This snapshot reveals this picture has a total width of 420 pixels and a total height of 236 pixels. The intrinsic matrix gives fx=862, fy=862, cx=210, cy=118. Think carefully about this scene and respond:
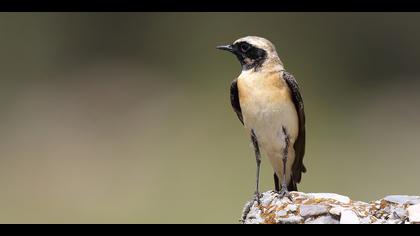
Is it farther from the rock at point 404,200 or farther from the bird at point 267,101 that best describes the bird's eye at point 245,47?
the rock at point 404,200

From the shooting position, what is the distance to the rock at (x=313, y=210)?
778 cm

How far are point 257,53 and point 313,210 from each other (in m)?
2.32

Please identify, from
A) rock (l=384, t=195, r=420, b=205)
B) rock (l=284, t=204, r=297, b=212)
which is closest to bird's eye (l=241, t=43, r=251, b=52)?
rock (l=284, t=204, r=297, b=212)

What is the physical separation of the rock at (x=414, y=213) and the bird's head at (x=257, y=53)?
99.7 inches

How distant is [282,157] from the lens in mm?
9812

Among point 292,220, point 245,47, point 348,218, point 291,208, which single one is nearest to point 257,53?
point 245,47

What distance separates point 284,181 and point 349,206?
1.69 metres

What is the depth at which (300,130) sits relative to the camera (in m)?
9.73

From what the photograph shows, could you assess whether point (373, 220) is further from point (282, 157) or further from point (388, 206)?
point (282, 157)

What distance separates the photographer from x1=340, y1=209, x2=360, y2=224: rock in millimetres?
7520

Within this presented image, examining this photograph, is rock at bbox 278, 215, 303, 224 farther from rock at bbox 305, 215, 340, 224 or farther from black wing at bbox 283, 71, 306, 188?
black wing at bbox 283, 71, 306, 188

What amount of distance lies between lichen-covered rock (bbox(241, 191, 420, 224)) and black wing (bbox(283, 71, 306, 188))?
142 centimetres

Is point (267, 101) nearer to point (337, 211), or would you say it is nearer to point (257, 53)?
point (257, 53)

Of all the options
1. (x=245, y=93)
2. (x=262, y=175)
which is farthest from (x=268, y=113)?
(x=262, y=175)
